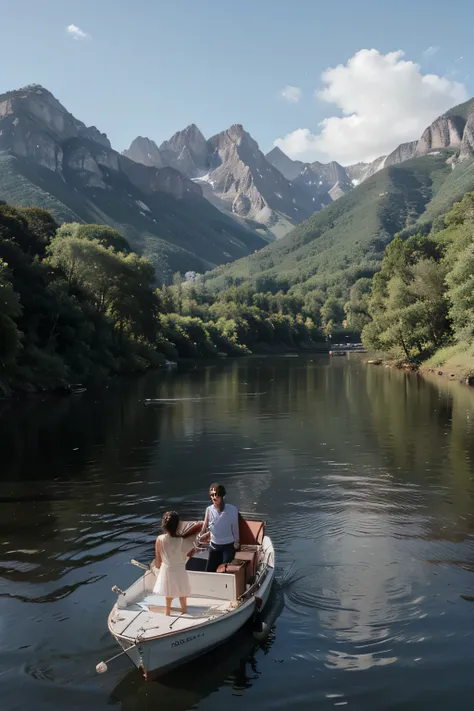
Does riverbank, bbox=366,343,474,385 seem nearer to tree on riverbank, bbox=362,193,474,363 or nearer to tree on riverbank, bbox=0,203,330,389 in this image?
tree on riverbank, bbox=362,193,474,363

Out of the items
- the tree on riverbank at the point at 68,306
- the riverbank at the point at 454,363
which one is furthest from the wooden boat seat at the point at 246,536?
the riverbank at the point at 454,363

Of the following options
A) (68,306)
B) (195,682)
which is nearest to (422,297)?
(68,306)

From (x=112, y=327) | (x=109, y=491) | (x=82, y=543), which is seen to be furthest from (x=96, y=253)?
(x=82, y=543)

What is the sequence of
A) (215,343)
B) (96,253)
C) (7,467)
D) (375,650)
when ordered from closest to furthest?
1. (375,650)
2. (7,467)
3. (96,253)
4. (215,343)

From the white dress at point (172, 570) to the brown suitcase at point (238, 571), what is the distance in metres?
1.00

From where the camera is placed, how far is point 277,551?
16203 millimetres

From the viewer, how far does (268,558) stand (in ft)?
44.1

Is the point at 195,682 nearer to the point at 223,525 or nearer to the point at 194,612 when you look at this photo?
the point at 194,612

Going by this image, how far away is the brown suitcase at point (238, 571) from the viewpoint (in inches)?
463

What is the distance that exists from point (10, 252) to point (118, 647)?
6103cm

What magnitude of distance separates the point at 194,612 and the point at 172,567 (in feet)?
3.05

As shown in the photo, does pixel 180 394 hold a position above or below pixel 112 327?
below

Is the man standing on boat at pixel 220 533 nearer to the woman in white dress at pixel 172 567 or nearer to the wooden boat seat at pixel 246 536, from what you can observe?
the wooden boat seat at pixel 246 536

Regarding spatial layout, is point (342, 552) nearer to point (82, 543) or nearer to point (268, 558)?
point (268, 558)
